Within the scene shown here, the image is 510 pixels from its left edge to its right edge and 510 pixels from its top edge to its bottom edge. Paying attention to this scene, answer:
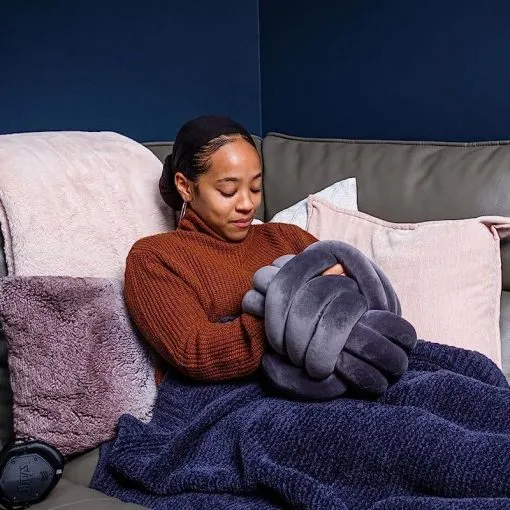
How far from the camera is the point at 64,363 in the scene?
57.4 inches

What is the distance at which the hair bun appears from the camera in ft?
5.76

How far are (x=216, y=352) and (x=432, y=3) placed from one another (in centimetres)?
120

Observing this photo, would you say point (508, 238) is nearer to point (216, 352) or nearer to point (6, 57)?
point (216, 352)

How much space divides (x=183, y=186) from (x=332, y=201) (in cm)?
40

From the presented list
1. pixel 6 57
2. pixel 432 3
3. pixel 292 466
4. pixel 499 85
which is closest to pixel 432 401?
pixel 292 466

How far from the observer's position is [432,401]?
133 cm

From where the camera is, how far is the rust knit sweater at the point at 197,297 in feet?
4.75

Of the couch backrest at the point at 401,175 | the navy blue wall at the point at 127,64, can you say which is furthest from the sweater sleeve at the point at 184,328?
the navy blue wall at the point at 127,64

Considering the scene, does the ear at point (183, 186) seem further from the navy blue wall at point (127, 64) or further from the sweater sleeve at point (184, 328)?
the navy blue wall at point (127, 64)

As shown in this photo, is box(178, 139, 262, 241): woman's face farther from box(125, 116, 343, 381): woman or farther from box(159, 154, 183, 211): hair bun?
box(159, 154, 183, 211): hair bun

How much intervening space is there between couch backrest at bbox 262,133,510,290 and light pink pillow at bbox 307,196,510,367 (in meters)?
0.08

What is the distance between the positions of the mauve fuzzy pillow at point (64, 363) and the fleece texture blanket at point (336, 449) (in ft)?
0.18

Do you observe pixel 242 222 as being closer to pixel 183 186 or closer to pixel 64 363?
pixel 183 186

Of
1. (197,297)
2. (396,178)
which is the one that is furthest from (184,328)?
(396,178)
